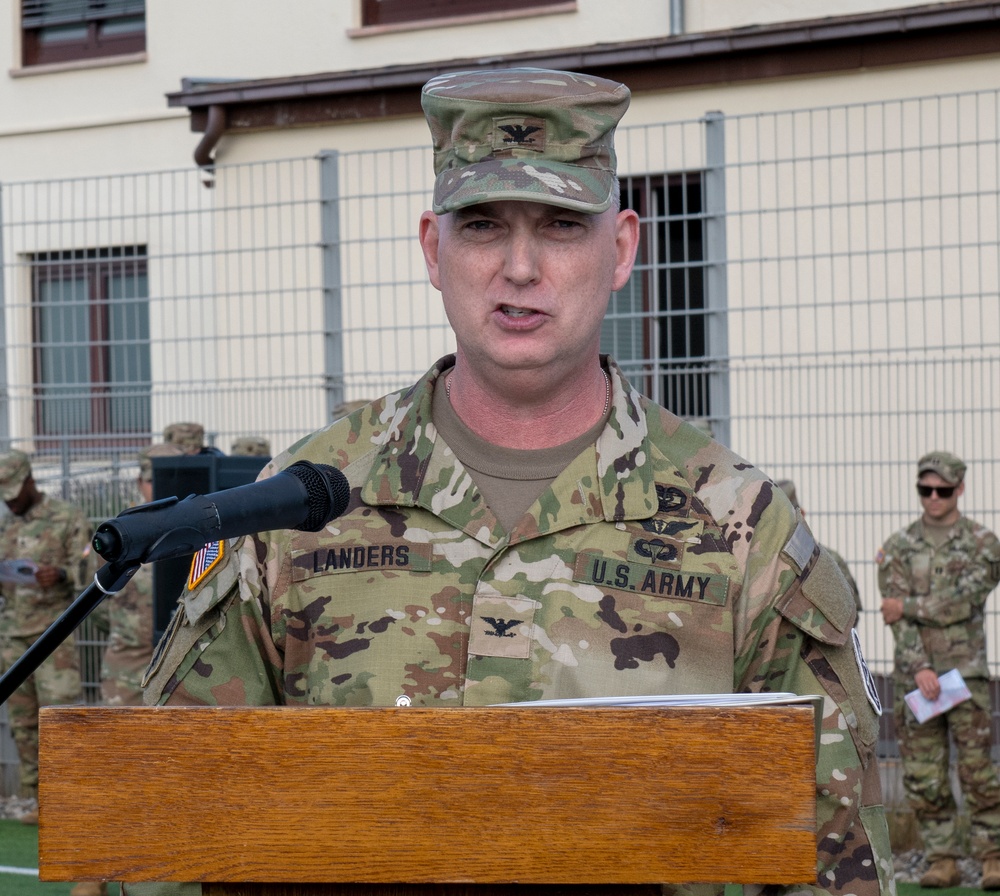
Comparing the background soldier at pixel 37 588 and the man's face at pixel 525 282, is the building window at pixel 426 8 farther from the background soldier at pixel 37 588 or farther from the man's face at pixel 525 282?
the man's face at pixel 525 282

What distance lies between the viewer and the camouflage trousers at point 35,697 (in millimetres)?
9164

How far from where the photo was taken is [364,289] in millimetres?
7914

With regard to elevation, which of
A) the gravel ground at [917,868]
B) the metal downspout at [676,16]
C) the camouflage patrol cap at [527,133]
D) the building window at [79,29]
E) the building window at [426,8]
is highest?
the building window at [79,29]

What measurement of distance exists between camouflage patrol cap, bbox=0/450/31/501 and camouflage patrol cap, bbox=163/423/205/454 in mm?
1325

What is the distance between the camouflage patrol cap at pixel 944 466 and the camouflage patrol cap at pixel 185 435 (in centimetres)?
341

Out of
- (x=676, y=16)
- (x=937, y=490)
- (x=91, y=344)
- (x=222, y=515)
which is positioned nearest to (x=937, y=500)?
(x=937, y=490)

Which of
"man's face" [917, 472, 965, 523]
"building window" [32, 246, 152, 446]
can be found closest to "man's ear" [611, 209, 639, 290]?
"man's face" [917, 472, 965, 523]

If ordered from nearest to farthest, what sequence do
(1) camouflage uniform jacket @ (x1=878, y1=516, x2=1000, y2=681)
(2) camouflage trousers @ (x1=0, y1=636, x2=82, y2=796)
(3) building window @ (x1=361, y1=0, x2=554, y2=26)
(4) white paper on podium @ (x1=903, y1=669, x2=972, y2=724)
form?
(4) white paper on podium @ (x1=903, y1=669, x2=972, y2=724) → (1) camouflage uniform jacket @ (x1=878, y1=516, x2=1000, y2=681) → (2) camouflage trousers @ (x1=0, y1=636, x2=82, y2=796) → (3) building window @ (x1=361, y1=0, x2=554, y2=26)

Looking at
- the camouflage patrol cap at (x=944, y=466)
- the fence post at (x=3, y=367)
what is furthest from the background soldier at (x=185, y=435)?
the camouflage patrol cap at (x=944, y=466)

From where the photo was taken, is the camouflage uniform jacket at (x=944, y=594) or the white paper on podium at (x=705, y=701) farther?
the camouflage uniform jacket at (x=944, y=594)

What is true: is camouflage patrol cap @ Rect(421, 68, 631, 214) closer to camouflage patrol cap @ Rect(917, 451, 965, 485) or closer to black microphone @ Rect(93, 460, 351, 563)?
black microphone @ Rect(93, 460, 351, 563)

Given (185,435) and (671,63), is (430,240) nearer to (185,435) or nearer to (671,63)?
(185,435)

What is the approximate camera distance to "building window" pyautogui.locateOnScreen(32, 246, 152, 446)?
838 centimetres

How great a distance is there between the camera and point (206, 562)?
2352 mm
